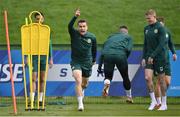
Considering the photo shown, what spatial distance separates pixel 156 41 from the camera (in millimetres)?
13773

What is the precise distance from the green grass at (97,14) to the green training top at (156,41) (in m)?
9.43

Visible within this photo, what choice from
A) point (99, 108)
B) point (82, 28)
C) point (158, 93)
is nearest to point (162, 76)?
point (158, 93)

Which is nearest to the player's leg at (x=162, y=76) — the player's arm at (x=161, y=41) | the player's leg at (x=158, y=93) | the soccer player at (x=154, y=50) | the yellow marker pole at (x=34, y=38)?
the soccer player at (x=154, y=50)

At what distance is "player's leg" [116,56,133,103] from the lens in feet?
49.6

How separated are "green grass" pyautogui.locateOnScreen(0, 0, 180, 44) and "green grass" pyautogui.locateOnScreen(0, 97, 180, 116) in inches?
289

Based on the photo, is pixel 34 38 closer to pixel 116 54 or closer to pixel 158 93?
pixel 116 54

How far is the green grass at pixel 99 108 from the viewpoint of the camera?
12817 millimetres

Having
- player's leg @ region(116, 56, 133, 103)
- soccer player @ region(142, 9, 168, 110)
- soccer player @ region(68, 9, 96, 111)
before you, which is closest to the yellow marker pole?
soccer player @ region(68, 9, 96, 111)

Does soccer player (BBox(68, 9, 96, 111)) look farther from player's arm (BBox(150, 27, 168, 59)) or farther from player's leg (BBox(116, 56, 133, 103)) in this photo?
player's arm (BBox(150, 27, 168, 59))

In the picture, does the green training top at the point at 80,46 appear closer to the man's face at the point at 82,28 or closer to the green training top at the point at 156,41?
the man's face at the point at 82,28

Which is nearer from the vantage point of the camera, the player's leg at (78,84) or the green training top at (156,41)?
the player's leg at (78,84)

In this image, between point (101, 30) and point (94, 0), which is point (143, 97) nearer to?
point (101, 30)

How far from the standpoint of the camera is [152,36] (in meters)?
13.8

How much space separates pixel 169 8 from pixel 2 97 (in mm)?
12206
